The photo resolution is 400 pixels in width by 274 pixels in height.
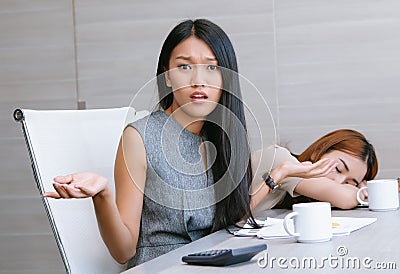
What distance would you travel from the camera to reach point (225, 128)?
1820 mm

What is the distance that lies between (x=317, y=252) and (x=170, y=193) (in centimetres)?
58

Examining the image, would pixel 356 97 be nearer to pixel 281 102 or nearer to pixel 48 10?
pixel 281 102

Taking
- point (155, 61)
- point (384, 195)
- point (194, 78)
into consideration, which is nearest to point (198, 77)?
point (194, 78)

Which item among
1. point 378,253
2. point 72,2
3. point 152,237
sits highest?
point 72,2

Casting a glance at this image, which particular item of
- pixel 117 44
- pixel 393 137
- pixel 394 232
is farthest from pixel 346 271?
pixel 117 44

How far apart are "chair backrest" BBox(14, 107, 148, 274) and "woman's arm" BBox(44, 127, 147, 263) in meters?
0.14

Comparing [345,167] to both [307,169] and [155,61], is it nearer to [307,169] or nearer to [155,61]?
[307,169]

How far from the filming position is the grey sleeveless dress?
1.73 meters

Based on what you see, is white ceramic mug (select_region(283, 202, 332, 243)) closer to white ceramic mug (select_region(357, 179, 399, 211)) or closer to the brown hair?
white ceramic mug (select_region(357, 179, 399, 211))

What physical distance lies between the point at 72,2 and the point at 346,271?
2419 mm

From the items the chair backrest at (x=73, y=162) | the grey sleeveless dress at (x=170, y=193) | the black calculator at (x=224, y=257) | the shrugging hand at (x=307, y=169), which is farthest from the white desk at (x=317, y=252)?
the chair backrest at (x=73, y=162)

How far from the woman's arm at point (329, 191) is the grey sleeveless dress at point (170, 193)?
31 cm

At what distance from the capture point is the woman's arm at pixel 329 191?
6.35ft

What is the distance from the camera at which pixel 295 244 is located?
1344 mm
